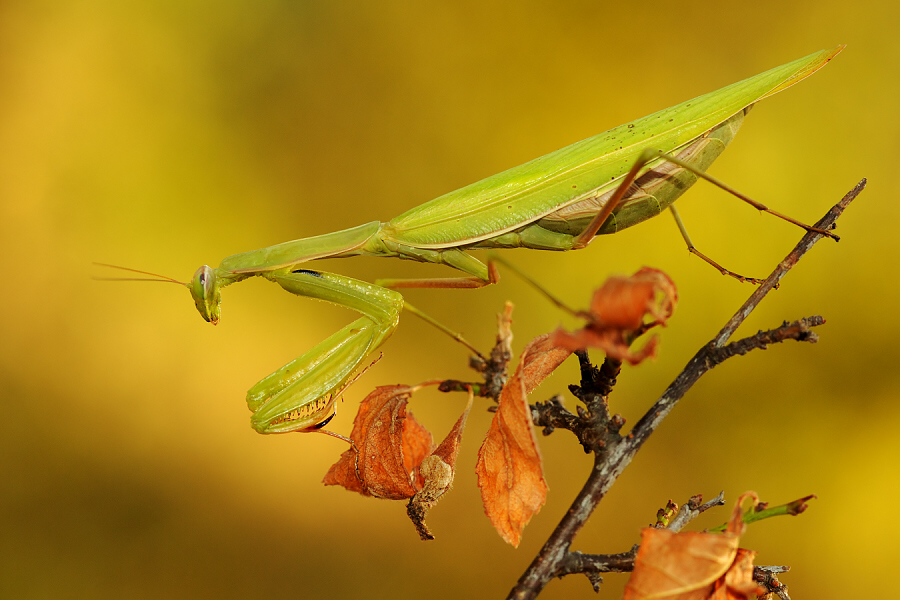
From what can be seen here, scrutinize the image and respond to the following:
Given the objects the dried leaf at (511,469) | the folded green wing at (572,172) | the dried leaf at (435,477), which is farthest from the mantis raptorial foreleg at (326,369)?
the dried leaf at (511,469)

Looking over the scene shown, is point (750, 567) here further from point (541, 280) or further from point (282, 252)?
point (541, 280)

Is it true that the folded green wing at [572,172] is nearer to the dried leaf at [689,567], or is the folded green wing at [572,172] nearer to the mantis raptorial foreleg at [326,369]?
the mantis raptorial foreleg at [326,369]

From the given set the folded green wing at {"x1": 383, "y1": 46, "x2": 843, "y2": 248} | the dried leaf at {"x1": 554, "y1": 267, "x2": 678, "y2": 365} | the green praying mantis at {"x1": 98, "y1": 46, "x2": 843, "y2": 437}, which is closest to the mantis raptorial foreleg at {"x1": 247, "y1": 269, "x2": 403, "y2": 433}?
the green praying mantis at {"x1": 98, "y1": 46, "x2": 843, "y2": 437}

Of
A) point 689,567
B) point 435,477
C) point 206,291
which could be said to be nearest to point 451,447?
point 435,477

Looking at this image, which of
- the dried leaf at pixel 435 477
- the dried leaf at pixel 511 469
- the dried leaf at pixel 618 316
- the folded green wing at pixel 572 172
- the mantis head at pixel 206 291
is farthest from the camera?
the mantis head at pixel 206 291

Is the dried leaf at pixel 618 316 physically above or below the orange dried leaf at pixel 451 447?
above

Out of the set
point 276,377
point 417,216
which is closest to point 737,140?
point 417,216
